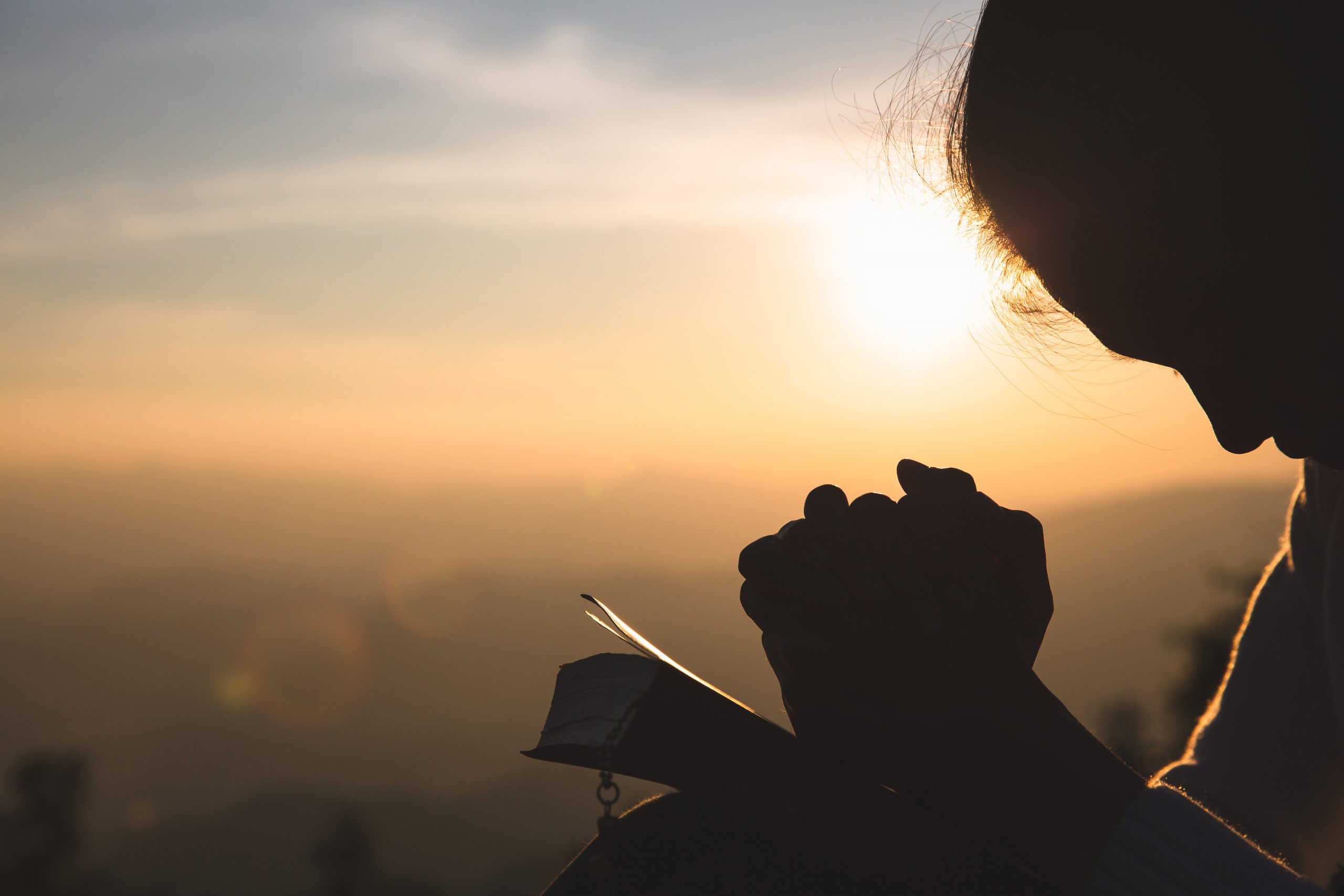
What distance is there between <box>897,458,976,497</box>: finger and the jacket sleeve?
586mm

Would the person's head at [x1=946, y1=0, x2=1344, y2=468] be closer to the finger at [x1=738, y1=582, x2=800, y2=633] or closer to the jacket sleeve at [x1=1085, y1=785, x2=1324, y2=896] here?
the jacket sleeve at [x1=1085, y1=785, x2=1324, y2=896]

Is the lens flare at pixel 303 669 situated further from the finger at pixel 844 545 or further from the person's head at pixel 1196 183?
the person's head at pixel 1196 183

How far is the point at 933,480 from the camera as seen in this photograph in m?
1.54

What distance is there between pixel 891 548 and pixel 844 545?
84 millimetres

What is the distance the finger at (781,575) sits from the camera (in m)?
1.42

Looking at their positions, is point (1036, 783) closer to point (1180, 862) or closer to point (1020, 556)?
point (1180, 862)

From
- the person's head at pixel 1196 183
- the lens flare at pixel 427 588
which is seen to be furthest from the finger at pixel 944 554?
the lens flare at pixel 427 588

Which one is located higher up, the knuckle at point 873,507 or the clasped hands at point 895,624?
the knuckle at point 873,507

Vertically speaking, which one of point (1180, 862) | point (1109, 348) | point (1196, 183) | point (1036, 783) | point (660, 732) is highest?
point (1196, 183)

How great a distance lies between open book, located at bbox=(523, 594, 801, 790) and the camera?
1178 mm

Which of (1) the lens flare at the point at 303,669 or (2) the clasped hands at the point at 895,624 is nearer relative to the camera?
(2) the clasped hands at the point at 895,624

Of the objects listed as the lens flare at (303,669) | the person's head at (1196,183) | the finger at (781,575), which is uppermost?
the person's head at (1196,183)

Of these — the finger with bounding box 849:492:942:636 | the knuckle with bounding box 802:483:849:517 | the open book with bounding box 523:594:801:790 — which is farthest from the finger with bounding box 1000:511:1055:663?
the open book with bounding box 523:594:801:790

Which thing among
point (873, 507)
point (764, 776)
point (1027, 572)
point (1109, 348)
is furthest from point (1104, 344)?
point (764, 776)
